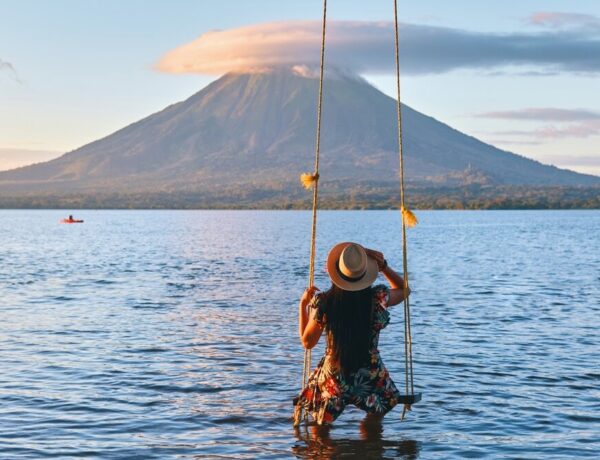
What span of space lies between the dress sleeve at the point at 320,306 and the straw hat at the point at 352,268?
0.22m

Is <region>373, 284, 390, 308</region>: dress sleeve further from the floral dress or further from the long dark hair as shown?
the floral dress

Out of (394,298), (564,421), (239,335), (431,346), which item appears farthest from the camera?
(239,335)

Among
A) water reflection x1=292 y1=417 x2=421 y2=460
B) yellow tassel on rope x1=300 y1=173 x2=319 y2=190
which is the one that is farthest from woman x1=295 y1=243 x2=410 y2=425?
yellow tassel on rope x1=300 y1=173 x2=319 y2=190

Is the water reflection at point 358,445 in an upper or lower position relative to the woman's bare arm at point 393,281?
lower

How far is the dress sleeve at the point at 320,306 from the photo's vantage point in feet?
31.1

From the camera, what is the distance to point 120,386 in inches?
562

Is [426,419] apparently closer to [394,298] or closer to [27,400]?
[394,298]

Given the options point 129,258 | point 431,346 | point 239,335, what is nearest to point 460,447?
point 431,346

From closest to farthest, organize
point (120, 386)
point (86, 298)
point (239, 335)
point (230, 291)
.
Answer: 1. point (120, 386)
2. point (239, 335)
3. point (86, 298)
4. point (230, 291)

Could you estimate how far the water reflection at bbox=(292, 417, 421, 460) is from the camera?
10.5 meters

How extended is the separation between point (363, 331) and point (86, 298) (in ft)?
67.8

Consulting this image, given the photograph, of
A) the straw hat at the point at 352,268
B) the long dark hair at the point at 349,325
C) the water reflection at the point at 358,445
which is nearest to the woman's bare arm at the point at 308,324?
the long dark hair at the point at 349,325

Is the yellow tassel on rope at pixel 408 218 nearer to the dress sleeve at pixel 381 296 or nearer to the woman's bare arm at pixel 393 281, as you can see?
the woman's bare arm at pixel 393 281

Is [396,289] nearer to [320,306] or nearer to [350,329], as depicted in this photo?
[350,329]
